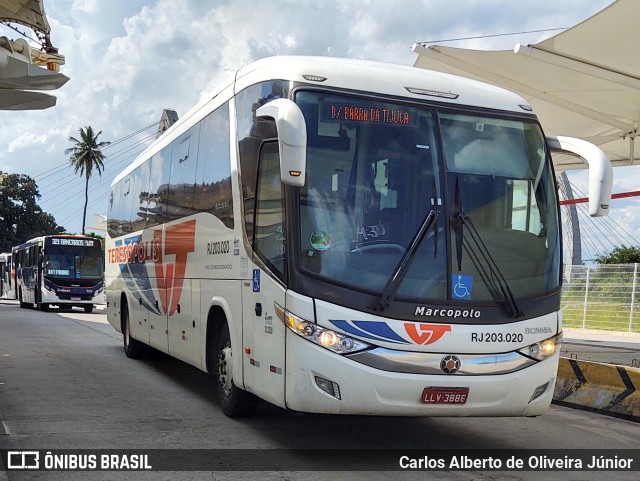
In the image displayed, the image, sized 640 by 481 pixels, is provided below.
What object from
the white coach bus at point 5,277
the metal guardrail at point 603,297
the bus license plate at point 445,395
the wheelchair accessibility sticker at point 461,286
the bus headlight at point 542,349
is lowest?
the white coach bus at point 5,277

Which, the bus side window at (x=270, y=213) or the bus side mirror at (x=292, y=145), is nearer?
the bus side mirror at (x=292, y=145)

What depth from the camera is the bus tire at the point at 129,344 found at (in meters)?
13.8

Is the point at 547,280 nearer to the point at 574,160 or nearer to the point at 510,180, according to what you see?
the point at 510,180

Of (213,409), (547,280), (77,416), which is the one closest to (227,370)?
(213,409)

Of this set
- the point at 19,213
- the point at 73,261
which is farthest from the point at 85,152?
the point at 73,261

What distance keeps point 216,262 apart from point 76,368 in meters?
5.18

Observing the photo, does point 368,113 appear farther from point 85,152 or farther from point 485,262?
point 85,152

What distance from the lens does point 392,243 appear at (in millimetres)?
6383

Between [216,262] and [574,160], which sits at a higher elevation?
[574,160]

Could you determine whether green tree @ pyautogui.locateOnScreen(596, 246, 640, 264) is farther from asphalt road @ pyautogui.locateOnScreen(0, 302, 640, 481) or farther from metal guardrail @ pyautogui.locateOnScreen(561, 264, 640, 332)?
asphalt road @ pyautogui.locateOnScreen(0, 302, 640, 481)

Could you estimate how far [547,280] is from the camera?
677cm

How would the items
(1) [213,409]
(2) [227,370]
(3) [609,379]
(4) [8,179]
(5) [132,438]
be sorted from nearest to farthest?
(5) [132,438] < (2) [227,370] < (1) [213,409] < (3) [609,379] < (4) [8,179]

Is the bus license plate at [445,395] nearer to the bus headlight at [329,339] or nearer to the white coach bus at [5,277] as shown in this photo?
the bus headlight at [329,339]

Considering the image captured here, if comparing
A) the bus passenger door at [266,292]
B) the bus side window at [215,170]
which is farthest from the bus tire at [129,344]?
the bus passenger door at [266,292]
